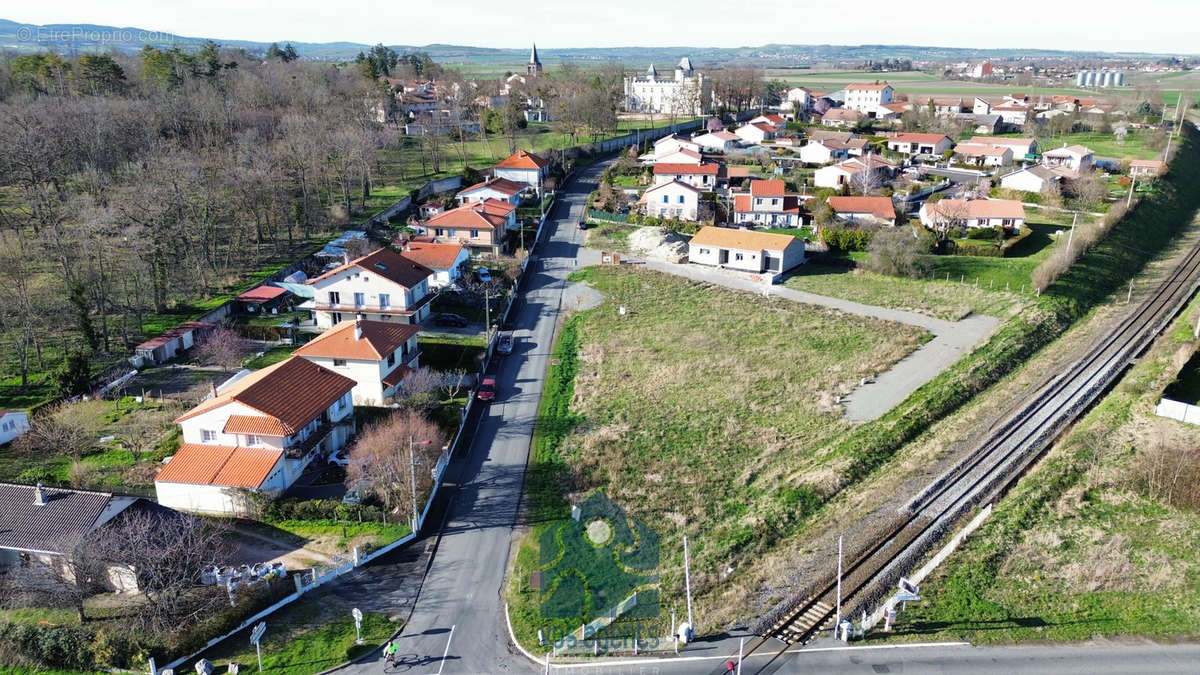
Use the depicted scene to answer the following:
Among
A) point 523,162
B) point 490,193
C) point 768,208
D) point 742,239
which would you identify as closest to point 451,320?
point 742,239

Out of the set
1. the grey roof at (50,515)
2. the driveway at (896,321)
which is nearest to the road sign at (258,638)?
the grey roof at (50,515)

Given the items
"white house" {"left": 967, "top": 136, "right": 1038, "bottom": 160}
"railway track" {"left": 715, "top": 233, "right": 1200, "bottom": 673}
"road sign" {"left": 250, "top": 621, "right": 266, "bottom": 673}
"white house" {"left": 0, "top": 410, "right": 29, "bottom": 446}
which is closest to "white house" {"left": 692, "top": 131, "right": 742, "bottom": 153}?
"white house" {"left": 967, "top": 136, "right": 1038, "bottom": 160}

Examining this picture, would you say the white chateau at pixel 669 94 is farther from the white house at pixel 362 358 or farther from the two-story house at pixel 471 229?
the white house at pixel 362 358


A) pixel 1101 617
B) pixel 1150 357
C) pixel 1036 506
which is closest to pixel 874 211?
pixel 1150 357

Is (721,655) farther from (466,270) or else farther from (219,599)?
(466,270)

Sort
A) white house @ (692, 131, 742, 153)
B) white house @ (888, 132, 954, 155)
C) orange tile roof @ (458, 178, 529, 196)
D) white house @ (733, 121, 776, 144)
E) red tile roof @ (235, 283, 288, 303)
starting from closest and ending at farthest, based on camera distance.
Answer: red tile roof @ (235, 283, 288, 303) < orange tile roof @ (458, 178, 529, 196) < white house @ (888, 132, 954, 155) < white house @ (692, 131, 742, 153) < white house @ (733, 121, 776, 144)

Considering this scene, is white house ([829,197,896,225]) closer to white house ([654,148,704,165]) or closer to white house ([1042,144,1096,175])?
white house ([654,148,704,165])

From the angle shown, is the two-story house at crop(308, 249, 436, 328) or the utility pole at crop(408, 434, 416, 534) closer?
the utility pole at crop(408, 434, 416, 534)
